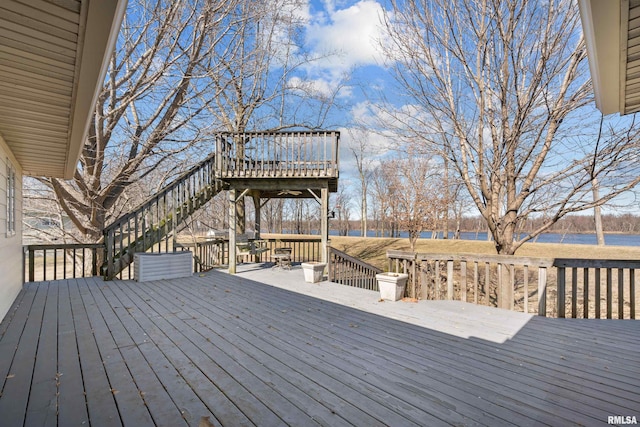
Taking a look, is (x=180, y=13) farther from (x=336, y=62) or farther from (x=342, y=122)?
(x=342, y=122)

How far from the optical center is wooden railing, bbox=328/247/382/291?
7.05 meters

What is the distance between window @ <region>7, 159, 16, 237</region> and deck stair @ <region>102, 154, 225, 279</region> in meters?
1.45

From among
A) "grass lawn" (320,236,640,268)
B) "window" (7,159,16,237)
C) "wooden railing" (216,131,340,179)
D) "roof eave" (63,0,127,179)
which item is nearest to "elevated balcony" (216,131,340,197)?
"wooden railing" (216,131,340,179)

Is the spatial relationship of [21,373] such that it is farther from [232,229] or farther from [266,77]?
[266,77]

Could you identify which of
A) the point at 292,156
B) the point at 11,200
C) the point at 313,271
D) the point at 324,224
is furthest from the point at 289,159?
the point at 11,200

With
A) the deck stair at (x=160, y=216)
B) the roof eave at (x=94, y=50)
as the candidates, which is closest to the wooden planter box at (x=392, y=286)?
the roof eave at (x=94, y=50)

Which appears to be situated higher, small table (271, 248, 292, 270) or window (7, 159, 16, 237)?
window (7, 159, 16, 237)

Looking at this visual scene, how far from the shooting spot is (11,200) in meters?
5.18

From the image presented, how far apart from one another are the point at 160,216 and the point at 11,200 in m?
2.84

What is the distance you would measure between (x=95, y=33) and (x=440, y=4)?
611 centimetres

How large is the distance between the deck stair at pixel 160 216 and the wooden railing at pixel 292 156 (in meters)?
1.05

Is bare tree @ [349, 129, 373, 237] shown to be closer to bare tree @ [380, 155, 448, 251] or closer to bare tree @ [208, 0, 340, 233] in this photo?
bare tree @ [208, 0, 340, 233]

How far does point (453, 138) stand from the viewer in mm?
6648

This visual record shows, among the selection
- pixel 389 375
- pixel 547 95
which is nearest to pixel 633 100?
pixel 547 95
